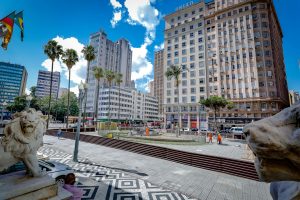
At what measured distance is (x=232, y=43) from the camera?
4866 cm

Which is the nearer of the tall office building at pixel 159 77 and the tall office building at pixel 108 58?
the tall office building at pixel 108 58

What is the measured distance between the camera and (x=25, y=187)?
4285 millimetres

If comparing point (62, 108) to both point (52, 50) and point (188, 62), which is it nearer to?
point (52, 50)

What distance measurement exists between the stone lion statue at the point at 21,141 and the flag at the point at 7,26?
23.3 ft

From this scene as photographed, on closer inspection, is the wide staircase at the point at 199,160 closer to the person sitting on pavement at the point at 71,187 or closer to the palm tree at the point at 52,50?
the person sitting on pavement at the point at 71,187

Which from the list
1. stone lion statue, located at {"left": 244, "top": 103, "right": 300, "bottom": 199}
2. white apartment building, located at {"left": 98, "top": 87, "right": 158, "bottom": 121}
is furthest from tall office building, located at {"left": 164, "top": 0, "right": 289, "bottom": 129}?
stone lion statue, located at {"left": 244, "top": 103, "right": 300, "bottom": 199}

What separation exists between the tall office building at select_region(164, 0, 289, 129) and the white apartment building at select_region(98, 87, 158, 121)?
1416 inches

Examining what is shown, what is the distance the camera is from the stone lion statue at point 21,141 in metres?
4.37

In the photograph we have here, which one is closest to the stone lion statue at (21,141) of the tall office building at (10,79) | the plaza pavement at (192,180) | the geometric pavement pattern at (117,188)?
the geometric pavement pattern at (117,188)

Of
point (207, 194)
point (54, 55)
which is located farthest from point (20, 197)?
point (54, 55)

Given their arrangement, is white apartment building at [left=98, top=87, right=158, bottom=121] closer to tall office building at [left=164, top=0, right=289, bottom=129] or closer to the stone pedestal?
tall office building at [left=164, top=0, right=289, bottom=129]

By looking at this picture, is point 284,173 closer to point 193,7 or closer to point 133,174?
point 133,174

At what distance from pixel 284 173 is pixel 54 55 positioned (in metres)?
36.0

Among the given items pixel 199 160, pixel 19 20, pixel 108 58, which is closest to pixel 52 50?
pixel 19 20
